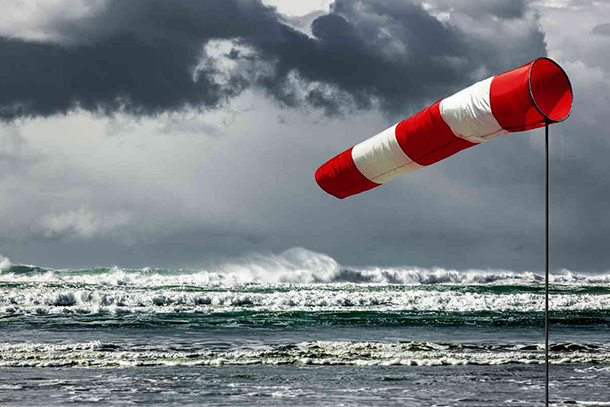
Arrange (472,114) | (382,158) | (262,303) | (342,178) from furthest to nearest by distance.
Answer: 1. (262,303)
2. (342,178)
3. (382,158)
4. (472,114)

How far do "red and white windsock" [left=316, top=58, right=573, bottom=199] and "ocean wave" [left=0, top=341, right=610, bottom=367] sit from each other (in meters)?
6.53

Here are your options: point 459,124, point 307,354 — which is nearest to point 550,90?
point 459,124

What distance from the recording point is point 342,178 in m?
7.76

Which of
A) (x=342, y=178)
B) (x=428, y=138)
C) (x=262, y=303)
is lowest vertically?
(x=262, y=303)

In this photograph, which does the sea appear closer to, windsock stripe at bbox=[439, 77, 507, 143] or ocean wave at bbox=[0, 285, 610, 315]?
ocean wave at bbox=[0, 285, 610, 315]

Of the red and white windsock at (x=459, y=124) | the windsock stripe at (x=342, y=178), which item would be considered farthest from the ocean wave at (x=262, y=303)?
the red and white windsock at (x=459, y=124)

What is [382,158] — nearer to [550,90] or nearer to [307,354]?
[550,90]

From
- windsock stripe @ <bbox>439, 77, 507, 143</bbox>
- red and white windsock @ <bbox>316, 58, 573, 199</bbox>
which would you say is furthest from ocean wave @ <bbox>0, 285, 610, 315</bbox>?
windsock stripe @ <bbox>439, 77, 507, 143</bbox>

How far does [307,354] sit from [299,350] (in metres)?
0.61

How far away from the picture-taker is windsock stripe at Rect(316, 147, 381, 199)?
7.61 m

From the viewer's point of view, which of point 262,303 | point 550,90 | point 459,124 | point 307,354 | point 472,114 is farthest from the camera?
point 262,303

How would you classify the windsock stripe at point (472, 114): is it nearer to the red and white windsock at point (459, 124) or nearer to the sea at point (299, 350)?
the red and white windsock at point (459, 124)

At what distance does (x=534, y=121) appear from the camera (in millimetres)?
5594

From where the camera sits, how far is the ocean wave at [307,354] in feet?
44.1
